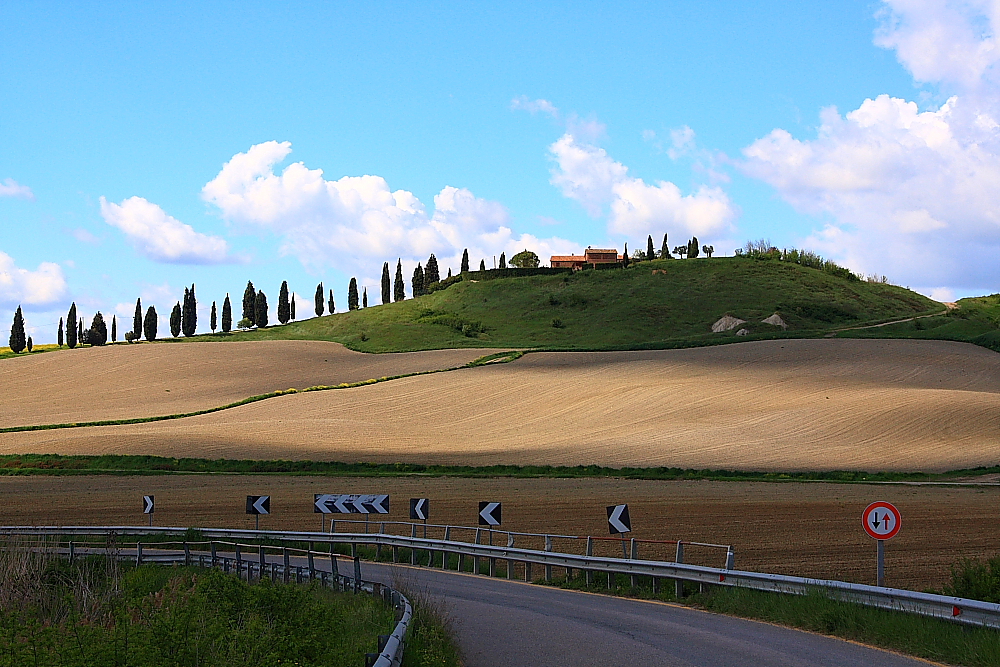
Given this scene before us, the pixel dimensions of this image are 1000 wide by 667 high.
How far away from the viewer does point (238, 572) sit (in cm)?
1839

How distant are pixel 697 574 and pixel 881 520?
391 cm

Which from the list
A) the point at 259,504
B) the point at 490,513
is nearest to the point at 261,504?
the point at 259,504

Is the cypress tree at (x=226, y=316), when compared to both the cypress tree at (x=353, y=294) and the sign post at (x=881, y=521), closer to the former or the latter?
the cypress tree at (x=353, y=294)

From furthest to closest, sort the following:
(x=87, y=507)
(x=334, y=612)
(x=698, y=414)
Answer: (x=698, y=414) < (x=87, y=507) < (x=334, y=612)

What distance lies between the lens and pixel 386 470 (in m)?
49.4

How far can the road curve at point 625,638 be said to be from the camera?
11.5 meters

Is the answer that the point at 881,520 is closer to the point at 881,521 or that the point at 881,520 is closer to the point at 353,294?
the point at 881,521

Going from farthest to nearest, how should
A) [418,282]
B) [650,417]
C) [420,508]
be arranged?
[418,282]
[650,417]
[420,508]

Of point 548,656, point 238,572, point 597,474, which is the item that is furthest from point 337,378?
point 548,656

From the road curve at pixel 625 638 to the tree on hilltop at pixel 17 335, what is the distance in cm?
13791

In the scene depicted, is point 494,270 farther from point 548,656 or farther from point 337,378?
point 548,656

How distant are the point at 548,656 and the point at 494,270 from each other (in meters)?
166

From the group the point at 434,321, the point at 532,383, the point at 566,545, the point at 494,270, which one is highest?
the point at 494,270

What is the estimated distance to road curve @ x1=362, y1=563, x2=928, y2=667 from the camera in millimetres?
11492
